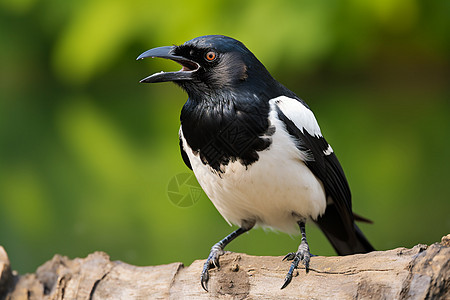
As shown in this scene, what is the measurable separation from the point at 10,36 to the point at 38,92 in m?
1.39

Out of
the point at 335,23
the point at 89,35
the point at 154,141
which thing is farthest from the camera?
the point at 89,35

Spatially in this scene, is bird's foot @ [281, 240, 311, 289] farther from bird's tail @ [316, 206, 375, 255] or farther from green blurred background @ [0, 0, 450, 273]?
green blurred background @ [0, 0, 450, 273]

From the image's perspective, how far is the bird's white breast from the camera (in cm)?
276

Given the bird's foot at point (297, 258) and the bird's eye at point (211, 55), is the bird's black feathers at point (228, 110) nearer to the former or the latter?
the bird's eye at point (211, 55)

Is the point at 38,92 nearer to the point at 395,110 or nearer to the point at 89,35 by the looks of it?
the point at 89,35

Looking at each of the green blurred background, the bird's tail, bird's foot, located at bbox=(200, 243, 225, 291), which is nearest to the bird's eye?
bird's foot, located at bbox=(200, 243, 225, 291)

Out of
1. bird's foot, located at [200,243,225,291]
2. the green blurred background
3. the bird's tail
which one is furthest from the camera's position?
the green blurred background

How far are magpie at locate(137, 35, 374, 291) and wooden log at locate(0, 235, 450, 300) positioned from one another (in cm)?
7

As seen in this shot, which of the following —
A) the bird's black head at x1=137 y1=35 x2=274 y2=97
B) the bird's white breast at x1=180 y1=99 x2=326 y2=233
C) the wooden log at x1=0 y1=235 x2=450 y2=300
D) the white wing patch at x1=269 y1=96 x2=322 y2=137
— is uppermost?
the bird's black head at x1=137 y1=35 x2=274 y2=97

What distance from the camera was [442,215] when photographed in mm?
4574

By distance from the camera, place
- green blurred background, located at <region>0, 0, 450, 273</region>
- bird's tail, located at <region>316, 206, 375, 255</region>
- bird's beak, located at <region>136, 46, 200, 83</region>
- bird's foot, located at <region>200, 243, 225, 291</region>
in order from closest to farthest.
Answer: bird's foot, located at <region>200, 243, 225, 291</region>, bird's beak, located at <region>136, 46, 200, 83</region>, bird's tail, located at <region>316, 206, 375, 255</region>, green blurred background, located at <region>0, 0, 450, 273</region>

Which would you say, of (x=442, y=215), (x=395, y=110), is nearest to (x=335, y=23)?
(x=395, y=110)

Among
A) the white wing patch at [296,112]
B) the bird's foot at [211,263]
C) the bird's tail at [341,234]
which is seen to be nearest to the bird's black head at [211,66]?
the white wing patch at [296,112]

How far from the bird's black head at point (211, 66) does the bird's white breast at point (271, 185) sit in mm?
186
